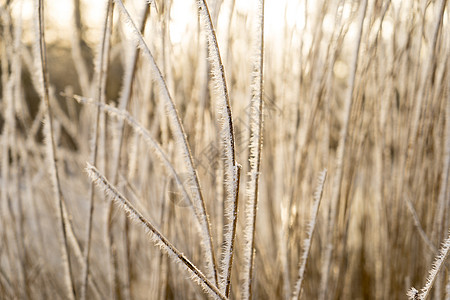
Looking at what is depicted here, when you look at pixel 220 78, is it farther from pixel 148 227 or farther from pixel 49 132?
pixel 49 132

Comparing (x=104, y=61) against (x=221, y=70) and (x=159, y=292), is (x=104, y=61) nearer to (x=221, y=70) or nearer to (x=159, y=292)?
(x=221, y=70)

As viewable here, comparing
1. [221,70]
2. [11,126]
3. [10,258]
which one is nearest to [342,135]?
[221,70]

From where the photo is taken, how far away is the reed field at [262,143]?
0.41 meters

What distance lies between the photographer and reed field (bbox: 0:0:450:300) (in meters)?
0.41

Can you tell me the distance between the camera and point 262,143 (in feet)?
1.54

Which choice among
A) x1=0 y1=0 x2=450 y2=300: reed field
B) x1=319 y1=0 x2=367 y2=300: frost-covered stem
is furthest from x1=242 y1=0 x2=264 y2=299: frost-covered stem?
x1=319 y1=0 x2=367 y2=300: frost-covered stem

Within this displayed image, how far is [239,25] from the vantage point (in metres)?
0.74

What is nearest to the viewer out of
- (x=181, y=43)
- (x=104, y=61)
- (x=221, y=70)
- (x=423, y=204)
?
(x=221, y=70)

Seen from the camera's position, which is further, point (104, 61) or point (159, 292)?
point (159, 292)

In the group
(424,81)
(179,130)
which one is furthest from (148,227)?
(424,81)

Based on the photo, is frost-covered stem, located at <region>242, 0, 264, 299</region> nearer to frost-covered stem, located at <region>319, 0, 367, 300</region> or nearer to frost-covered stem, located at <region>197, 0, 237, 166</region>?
frost-covered stem, located at <region>197, 0, 237, 166</region>

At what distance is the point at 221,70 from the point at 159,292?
0.43 meters

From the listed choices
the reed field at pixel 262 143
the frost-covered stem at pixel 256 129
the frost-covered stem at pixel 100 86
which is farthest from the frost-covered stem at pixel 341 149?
the frost-covered stem at pixel 100 86

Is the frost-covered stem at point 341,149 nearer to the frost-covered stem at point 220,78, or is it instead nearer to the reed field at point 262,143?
the reed field at point 262,143
